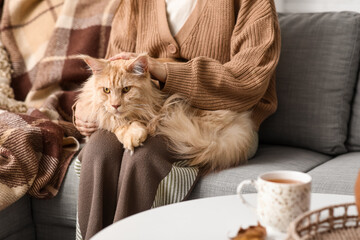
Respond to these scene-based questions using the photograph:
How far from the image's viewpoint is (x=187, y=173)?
5.31ft

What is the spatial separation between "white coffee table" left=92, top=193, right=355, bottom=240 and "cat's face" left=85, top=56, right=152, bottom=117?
0.68 meters

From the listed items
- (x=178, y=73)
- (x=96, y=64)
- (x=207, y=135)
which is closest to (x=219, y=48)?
(x=178, y=73)

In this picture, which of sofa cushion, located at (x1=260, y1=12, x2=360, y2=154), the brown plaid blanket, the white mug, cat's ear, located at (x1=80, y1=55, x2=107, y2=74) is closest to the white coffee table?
the white mug

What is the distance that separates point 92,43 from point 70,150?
648mm

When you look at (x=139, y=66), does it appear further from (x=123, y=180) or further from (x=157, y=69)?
(x=123, y=180)

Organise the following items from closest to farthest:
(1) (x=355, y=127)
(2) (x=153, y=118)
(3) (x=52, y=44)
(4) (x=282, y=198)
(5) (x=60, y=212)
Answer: (4) (x=282, y=198) → (2) (x=153, y=118) → (5) (x=60, y=212) → (1) (x=355, y=127) → (3) (x=52, y=44)

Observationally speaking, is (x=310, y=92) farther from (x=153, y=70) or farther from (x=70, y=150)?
(x=70, y=150)

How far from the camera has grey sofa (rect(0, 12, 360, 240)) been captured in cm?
182

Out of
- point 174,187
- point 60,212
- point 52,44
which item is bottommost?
point 60,212

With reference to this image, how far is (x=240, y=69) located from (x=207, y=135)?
27 centimetres

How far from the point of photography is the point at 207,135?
5.49ft

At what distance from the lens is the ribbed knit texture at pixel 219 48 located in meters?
1.72

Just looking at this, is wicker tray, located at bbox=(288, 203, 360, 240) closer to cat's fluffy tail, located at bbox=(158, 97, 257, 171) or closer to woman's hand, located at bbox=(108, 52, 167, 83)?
cat's fluffy tail, located at bbox=(158, 97, 257, 171)

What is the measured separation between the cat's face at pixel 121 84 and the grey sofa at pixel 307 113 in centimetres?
34
